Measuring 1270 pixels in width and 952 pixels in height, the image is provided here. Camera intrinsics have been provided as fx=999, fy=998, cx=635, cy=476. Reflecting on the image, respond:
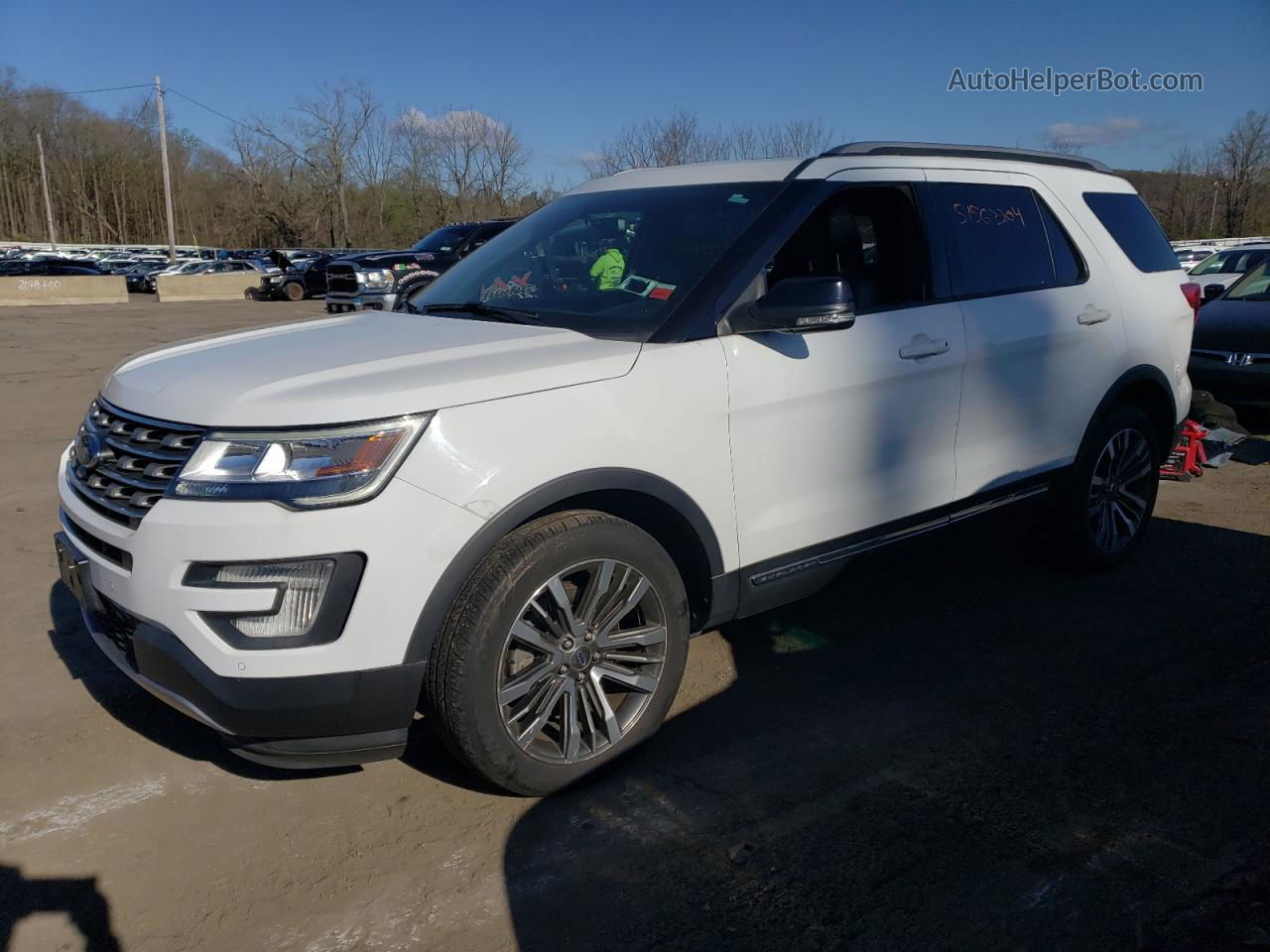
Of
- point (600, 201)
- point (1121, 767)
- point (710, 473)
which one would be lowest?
point (1121, 767)

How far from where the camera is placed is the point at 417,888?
2.68 meters

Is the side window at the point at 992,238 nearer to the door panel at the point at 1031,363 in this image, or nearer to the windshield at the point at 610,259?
the door panel at the point at 1031,363

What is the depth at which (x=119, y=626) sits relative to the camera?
114 inches

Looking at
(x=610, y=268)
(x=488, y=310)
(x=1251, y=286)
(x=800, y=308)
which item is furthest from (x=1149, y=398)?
(x=1251, y=286)

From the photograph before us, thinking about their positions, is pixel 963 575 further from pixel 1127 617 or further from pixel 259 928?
pixel 259 928

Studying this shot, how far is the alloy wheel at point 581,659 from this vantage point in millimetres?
2955

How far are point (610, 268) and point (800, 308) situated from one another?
853 millimetres

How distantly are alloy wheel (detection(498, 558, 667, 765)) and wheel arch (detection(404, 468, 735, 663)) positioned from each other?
0.67 feet

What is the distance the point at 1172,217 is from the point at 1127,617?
58.2 metres

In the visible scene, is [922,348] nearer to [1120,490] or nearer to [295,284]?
[1120,490]

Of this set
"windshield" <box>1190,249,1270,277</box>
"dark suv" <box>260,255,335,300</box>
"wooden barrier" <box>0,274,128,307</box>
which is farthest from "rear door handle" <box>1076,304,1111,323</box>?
"wooden barrier" <box>0,274,128,307</box>

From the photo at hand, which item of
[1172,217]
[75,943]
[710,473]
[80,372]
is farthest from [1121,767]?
[1172,217]

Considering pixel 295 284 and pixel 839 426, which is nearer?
pixel 839 426

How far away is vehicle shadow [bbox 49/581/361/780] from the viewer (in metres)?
3.28
